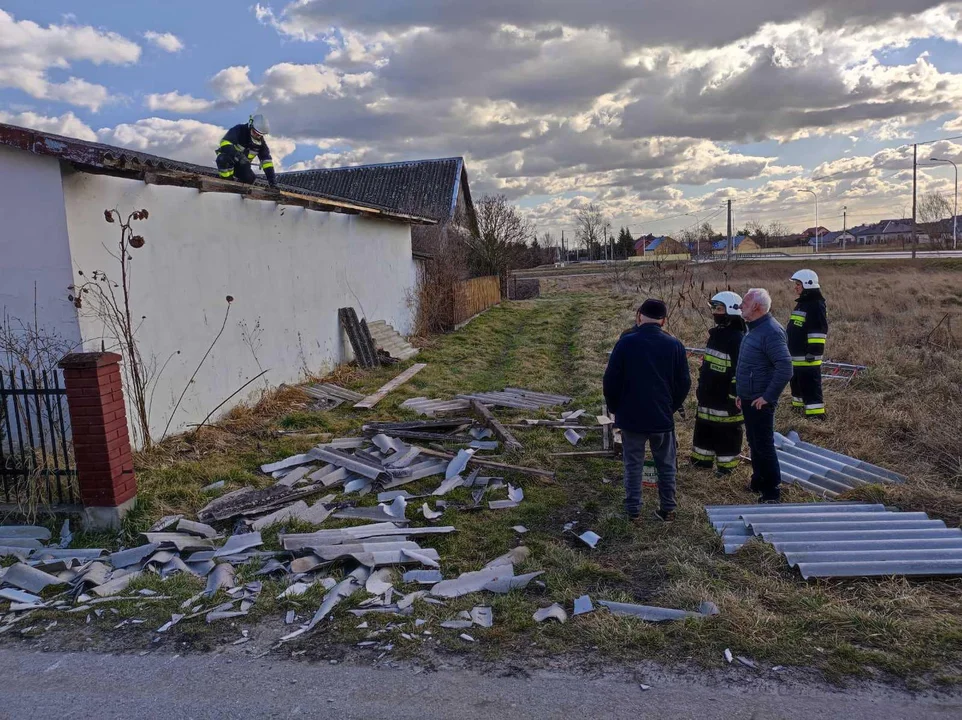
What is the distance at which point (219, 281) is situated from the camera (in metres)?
9.45

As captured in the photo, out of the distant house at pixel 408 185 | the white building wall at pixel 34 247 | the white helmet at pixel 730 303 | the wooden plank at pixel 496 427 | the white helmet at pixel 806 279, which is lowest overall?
the wooden plank at pixel 496 427

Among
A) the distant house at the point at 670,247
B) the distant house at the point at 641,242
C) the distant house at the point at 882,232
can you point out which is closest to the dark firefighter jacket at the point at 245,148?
the distant house at the point at 670,247

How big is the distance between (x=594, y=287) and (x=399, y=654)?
1473 inches

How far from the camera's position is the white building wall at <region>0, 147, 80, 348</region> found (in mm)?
6637

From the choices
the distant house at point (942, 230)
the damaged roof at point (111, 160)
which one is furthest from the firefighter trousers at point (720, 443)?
the distant house at point (942, 230)

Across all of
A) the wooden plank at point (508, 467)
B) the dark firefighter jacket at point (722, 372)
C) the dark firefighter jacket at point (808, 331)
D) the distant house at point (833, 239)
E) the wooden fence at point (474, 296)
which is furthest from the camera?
the distant house at point (833, 239)

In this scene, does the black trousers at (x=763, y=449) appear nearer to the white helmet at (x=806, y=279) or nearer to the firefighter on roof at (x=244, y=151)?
the white helmet at (x=806, y=279)

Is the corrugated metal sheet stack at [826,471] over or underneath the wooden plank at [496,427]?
underneath

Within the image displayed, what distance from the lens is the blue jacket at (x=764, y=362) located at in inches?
227

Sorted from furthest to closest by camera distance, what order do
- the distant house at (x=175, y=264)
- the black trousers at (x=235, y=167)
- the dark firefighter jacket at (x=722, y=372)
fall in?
the black trousers at (x=235, y=167) → the distant house at (x=175, y=264) → the dark firefighter jacket at (x=722, y=372)

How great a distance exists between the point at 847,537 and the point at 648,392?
1.83 metres

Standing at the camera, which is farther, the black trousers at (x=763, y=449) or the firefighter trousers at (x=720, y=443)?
the firefighter trousers at (x=720, y=443)

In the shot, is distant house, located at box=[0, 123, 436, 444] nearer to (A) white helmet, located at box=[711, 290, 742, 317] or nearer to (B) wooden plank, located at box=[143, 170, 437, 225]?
(B) wooden plank, located at box=[143, 170, 437, 225]

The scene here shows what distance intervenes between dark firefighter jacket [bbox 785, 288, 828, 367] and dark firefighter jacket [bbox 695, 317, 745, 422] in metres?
2.58
